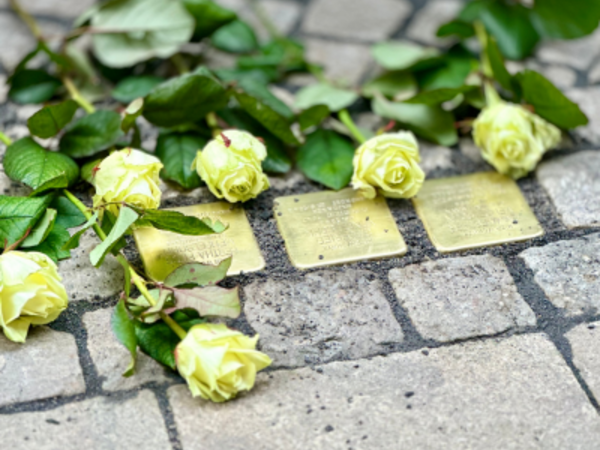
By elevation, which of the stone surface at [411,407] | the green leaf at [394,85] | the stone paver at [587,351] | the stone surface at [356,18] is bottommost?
the stone paver at [587,351]

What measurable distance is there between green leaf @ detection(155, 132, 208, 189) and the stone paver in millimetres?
836

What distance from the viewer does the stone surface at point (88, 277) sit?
1.40 m

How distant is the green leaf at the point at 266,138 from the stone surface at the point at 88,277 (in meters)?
0.42

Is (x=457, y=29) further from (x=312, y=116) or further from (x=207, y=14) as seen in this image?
(x=207, y=14)

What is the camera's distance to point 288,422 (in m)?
1.21

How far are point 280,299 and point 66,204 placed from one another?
47cm

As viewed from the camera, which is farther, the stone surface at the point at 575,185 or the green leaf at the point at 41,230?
the stone surface at the point at 575,185

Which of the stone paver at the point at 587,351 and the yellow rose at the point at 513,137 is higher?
the yellow rose at the point at 513,137

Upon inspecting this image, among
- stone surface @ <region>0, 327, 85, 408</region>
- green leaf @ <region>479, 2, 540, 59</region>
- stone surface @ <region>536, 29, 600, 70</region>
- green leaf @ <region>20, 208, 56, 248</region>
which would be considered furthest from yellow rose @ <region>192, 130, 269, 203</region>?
stone surface @ <region>536, 29, 600, 70</region>

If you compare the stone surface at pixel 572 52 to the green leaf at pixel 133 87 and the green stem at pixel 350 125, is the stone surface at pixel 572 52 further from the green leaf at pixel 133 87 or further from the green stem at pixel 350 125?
the green leaf at pixel 133 87

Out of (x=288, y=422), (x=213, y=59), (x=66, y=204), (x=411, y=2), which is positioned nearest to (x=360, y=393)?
(x=288, y=422)

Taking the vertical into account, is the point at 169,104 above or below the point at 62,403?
above

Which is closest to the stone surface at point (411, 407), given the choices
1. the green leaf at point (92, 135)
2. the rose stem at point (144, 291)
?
the rose stem at point (144, 291)

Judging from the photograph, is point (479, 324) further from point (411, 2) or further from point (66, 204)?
point (411, 2)
